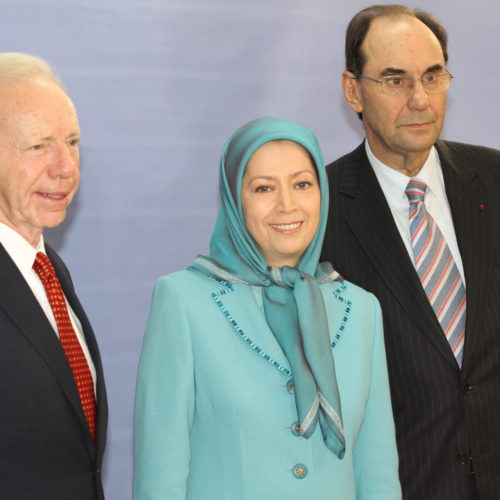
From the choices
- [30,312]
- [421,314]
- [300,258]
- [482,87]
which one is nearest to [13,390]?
[30,312]

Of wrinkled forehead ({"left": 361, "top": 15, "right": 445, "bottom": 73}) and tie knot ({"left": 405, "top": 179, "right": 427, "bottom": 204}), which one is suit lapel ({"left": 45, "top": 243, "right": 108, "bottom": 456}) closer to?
tie knot ({"left": 405, "top": 179, "right": 427, "bottom": 204})

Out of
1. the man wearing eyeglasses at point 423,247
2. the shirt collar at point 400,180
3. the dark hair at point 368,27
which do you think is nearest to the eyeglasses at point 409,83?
the man wearing eyeglasses at point 423,247

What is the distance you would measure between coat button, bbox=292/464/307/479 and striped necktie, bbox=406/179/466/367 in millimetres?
731

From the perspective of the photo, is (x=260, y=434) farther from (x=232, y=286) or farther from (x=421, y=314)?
(x=421, y=314)

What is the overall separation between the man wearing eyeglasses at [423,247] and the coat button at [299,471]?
0.56 m

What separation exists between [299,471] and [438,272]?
0.91 metres

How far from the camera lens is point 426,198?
3.03 meters

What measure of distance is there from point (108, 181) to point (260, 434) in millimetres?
1470

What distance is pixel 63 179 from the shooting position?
246cm

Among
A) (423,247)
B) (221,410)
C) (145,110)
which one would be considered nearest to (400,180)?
(423,247)

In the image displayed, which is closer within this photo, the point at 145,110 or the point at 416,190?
the point at 416,190

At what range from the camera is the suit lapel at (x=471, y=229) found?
279cm

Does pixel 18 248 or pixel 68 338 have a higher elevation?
pixel 18 248

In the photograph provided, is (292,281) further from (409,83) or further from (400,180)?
(409,83)
